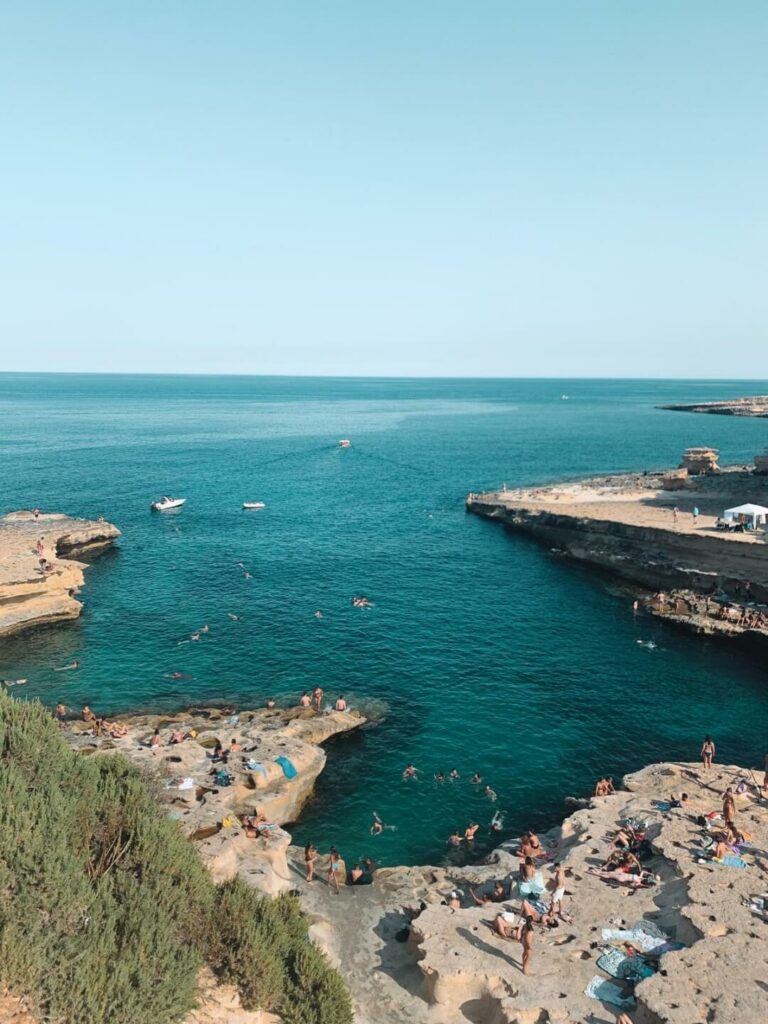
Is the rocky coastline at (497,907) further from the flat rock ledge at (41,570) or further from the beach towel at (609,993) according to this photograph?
the flat rock ledge at (41,570)

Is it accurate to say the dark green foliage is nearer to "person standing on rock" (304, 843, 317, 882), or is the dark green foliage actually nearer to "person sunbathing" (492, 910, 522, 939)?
"person sunbathing" (492, 910, 522, 939)

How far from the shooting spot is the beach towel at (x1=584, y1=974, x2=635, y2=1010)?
18266 millimetres

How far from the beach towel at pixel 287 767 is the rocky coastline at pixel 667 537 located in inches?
1311

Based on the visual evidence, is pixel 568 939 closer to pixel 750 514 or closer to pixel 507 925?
pixel 507 925

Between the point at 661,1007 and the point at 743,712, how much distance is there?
1016 inches

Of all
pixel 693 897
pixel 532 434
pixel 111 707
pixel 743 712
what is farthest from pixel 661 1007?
pixel 532 434

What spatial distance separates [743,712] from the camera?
39375mm

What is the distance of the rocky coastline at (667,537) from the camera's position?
174ft

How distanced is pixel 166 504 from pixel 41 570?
33493 mm

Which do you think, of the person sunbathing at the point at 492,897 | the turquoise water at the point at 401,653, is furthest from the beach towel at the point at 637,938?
the turquoise water at the point at 401,653

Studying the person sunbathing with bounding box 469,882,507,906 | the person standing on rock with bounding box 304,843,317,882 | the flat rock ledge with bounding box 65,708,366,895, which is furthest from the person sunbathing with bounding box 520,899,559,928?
the flat rock ledge with bounding box 65,708,366,895

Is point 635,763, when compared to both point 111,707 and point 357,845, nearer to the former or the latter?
point 357,845

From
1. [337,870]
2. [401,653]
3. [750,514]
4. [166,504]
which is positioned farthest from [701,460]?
[337,870]

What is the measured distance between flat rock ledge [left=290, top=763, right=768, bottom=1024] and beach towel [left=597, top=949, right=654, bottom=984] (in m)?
0.32
